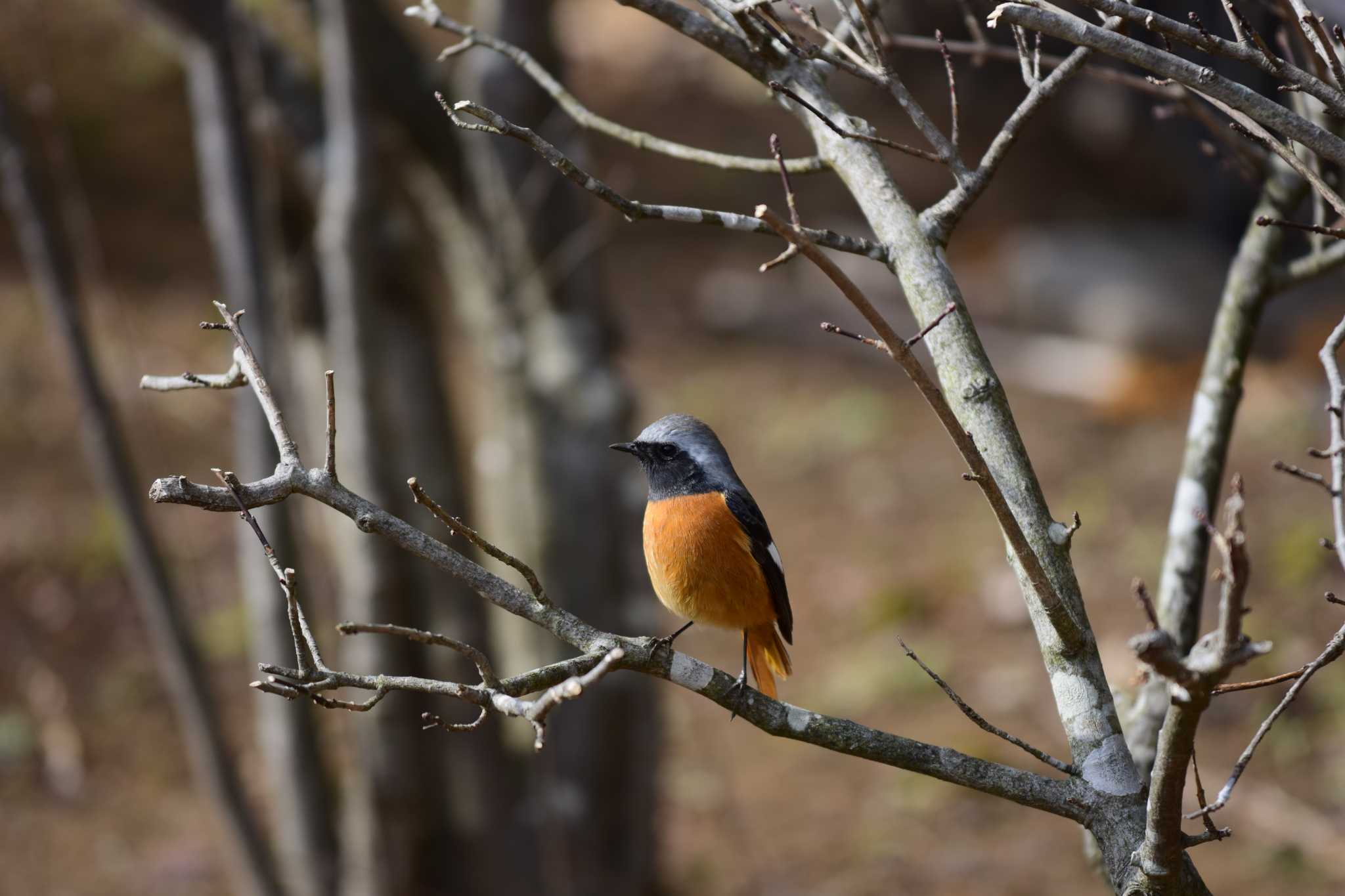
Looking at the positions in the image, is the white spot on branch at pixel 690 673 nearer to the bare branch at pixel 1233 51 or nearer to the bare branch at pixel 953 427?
the bare branch at pixel 953 427

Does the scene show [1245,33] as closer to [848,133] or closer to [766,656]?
[848,133]

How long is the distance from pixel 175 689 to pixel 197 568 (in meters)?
5.15

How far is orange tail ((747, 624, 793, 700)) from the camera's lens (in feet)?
9.59

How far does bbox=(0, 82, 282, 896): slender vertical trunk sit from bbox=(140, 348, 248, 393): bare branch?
10.5 feet

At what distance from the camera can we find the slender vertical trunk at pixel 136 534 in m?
4.86

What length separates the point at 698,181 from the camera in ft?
50.1

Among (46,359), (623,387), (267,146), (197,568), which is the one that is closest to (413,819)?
(623,387)

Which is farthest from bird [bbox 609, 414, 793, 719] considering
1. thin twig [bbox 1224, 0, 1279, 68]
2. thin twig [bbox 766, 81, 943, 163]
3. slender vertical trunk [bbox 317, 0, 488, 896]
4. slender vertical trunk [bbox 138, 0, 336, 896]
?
slender vertical trunk [bbox 317, 0, 488, 896]

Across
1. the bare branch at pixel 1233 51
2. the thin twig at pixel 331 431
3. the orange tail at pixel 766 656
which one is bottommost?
the thin twig at pixel 331 431

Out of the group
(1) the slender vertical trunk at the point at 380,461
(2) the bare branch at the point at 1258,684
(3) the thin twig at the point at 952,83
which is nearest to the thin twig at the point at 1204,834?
(2) the bare branch at the point at 1258,684

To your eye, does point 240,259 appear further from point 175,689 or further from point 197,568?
point 197,568

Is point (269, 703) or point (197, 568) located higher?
point (197, 568)

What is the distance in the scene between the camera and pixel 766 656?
9.73 ft

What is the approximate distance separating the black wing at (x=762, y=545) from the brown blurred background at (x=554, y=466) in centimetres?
173
